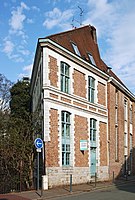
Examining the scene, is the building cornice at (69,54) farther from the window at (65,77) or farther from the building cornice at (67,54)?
the window at (65,77)

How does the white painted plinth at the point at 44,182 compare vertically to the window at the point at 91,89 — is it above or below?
below

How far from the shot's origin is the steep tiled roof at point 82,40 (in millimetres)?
26658

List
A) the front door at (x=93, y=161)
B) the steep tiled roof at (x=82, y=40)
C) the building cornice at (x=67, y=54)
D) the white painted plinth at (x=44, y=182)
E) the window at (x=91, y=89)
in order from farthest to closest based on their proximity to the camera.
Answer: the window at (x=91, y=89) → the front door at (x=93, y=161) → the steep tiled roof at (x=82, y=40) → the building cornice at (x=67, y=54) → the white painted plinth at (x=44, y=182)

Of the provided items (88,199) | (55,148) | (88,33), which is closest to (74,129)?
(55,148)

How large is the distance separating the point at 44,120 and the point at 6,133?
9.03 ft

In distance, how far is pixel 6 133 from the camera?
23.2m

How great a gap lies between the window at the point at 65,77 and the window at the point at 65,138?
1761 millimetres

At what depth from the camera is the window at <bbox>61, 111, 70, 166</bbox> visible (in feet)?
80.3

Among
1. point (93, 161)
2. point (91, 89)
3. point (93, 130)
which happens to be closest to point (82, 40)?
point (91, 89)

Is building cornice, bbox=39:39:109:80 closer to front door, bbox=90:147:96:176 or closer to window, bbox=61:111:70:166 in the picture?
window, bbox=61:111:70:166

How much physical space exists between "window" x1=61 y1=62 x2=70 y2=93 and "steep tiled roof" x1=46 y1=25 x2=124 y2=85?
1595 mm

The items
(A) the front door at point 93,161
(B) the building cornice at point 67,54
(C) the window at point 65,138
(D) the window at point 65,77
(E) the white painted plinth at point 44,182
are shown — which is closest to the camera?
(E) the white painted plinth at point 44,182

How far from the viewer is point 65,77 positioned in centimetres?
2545

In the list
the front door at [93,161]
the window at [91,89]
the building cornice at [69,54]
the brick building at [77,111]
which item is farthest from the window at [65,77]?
the front door at [93,161]
